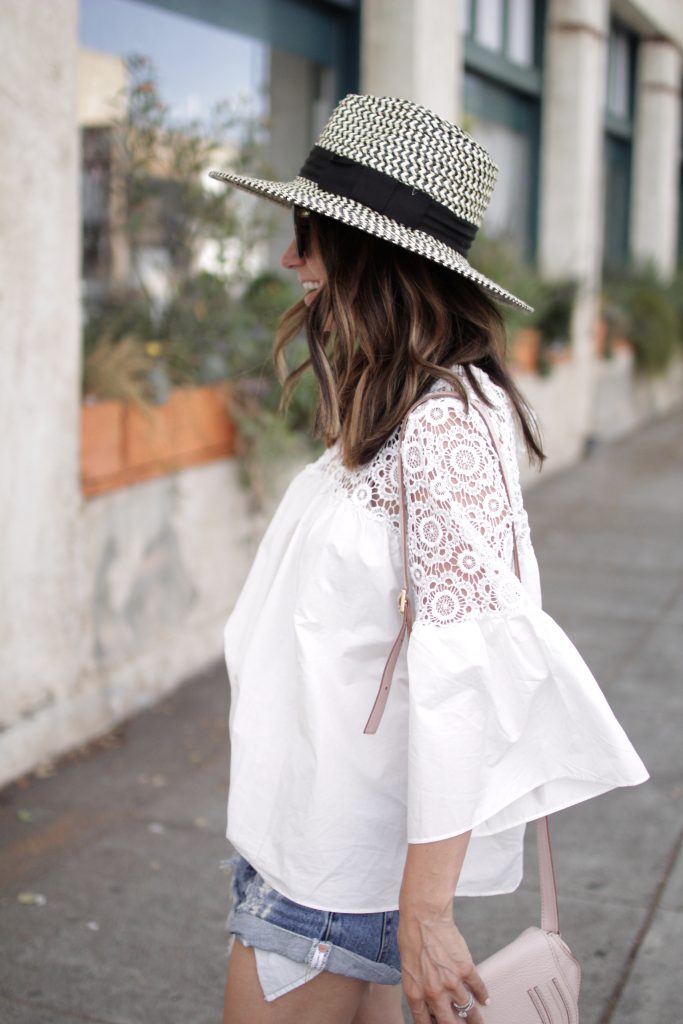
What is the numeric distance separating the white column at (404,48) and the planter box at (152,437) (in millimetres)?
2731

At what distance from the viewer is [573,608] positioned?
6.24 m

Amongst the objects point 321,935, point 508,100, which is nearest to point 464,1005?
point 321,935

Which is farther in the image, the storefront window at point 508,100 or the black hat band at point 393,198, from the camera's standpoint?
the storefront window at point 508,100

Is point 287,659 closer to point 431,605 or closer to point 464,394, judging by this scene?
point 431,605

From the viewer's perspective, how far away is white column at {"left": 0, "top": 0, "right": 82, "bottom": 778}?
3.78m

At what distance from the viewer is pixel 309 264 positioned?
1.82m

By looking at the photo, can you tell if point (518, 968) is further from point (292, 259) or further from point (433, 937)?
point (292, 259)

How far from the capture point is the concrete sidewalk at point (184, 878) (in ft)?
9.46

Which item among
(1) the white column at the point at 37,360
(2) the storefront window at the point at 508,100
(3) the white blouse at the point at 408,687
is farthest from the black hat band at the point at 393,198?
(2) the storefront window at the point at 508,100

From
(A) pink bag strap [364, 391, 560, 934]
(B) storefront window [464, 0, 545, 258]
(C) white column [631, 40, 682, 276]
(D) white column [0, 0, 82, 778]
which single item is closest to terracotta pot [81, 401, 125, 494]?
(D) white column [0, 0, 82, 778]

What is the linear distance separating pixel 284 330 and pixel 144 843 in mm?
2166

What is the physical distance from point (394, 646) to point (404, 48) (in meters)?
6.02

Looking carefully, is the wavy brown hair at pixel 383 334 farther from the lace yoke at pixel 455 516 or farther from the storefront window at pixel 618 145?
the storefront window at pixel 618 145

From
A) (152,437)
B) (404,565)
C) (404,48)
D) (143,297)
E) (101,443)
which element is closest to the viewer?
(404,565)
